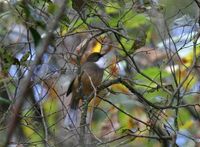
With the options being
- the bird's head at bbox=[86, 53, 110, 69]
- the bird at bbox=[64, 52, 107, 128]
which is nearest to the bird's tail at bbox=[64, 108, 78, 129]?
the bird at bbox=[64, 52, 107, 128]

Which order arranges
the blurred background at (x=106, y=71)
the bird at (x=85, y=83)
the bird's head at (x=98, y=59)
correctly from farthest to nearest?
the bird's head at (x=98, y=59) < the bird at (x=85, y=83) < the blurred background at (x=106, y=71)

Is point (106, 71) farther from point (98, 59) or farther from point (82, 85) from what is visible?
point (98, 59)

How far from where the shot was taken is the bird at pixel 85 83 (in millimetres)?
1990

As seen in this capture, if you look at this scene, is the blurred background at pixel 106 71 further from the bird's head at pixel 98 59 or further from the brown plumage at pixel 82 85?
the bird's head at pixel 98 59

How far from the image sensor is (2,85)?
1.89 m

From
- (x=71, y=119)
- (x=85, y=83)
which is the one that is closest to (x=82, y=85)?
(x=85, y=83)

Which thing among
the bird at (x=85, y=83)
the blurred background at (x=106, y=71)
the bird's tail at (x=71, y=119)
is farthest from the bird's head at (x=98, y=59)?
the bird's tail at (x=71, y=119)

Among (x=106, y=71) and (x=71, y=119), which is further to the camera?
(x=106, y=71)

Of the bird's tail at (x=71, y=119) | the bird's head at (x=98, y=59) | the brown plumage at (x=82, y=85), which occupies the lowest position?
the bird's tail at (x=71, y=119)

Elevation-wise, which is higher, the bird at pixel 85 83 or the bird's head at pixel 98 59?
the bird's head at pixel 98 59

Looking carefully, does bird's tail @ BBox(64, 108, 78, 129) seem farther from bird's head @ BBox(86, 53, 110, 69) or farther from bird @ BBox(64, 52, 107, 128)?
bird's head @ BBox(86, 53, 110, 69)

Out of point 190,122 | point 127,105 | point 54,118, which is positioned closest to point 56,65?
point 54,118

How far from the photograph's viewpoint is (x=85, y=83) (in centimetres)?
225

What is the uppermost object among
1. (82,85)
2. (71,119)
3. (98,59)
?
(98,59)
